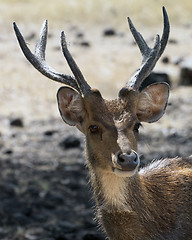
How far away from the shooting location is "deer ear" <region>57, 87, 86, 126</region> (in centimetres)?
559

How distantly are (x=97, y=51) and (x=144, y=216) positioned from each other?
2001cm

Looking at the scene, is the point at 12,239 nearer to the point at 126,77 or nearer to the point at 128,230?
the point at 128,230

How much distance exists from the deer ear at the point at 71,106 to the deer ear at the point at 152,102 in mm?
590

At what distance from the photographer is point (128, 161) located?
4.76 meters

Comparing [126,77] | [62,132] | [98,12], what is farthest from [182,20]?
[62,132]

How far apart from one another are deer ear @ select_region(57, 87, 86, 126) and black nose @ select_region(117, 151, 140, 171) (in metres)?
0.94

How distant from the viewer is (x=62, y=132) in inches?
515

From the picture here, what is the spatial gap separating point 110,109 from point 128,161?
29.1 inches

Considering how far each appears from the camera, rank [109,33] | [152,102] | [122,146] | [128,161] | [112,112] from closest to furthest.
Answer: [128,161] → [122,146] → [112,112] → [152,102] → [109,33]

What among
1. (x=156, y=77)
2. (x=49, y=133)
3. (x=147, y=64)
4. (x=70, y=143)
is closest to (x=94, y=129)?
(x=147, y=64)

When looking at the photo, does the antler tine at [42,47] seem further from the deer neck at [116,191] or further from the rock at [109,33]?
the rock at [109,33]

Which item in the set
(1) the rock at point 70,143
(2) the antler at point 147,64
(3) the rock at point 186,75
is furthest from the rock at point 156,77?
(2) the antler at point 147,64

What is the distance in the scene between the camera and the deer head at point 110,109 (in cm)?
502

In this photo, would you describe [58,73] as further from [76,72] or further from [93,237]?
[93,237]
